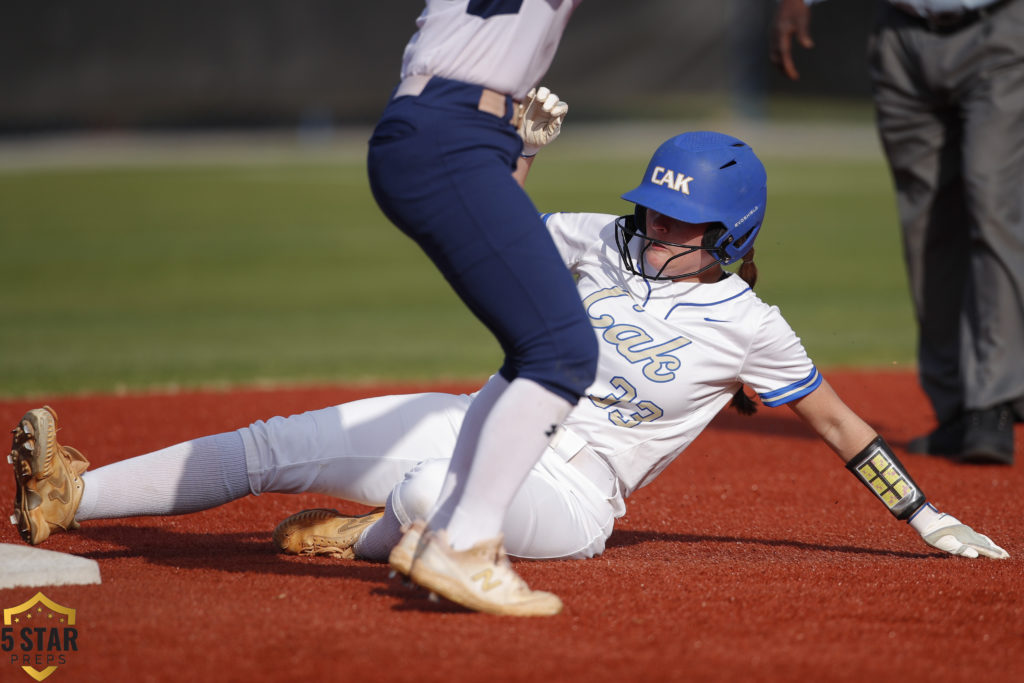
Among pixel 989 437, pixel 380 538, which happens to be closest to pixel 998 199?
pixel 989 437

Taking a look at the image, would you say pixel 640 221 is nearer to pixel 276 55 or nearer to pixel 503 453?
pixel 503 453

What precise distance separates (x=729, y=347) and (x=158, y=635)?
1.61 m

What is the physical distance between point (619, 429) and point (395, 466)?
2.06ft

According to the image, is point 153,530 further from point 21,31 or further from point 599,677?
point 21,31

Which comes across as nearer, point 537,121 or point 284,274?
point 537,121

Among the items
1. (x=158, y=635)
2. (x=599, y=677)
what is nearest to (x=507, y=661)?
(x=599, y=677)

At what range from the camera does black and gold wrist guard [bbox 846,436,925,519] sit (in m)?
3.28

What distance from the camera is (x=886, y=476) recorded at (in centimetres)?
330

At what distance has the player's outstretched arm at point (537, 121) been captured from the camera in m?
3.21

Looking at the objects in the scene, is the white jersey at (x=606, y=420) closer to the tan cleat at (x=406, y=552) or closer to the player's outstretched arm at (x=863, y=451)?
the player's outstretched arm at (x=863, y=451)

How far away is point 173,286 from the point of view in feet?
43.7

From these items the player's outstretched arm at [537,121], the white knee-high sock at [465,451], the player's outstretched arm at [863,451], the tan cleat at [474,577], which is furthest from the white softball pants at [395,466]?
the player's outstretched arm at [537,121]

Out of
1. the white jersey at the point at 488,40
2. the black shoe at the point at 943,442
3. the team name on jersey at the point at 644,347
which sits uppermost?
the white jersey at the point at 488,40

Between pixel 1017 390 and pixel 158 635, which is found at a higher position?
Result: pixel 158 635
